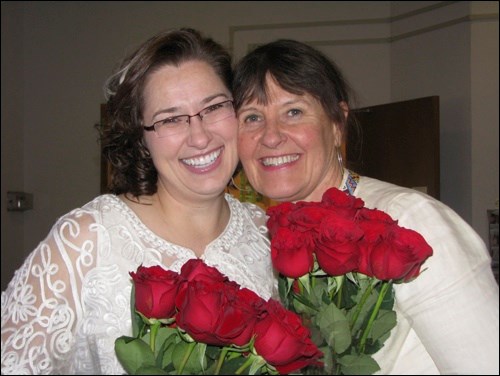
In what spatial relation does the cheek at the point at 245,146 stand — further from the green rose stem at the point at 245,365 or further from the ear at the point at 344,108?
the green rose stem at the point at 245,365

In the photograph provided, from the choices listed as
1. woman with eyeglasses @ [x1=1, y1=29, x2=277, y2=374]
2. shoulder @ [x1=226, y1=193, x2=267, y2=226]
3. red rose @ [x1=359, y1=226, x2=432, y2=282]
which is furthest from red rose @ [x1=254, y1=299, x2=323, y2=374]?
shoulder @ [x1=226, y1=193, x2=267, y2=226]

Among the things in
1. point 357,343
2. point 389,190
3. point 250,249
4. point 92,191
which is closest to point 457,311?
point 357,343

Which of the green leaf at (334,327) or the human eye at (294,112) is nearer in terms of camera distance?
the green leaf at (334,327)

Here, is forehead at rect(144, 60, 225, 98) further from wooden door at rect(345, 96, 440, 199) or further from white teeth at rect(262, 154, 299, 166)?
wooden door at rect(345, 96, 440, 199)

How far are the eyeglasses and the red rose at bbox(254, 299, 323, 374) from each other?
898mm

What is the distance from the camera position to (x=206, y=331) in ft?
1.81

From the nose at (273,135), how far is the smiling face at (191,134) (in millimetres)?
104

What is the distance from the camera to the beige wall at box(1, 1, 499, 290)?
13.9 ft

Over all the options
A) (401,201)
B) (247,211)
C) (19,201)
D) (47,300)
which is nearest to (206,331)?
(401,201)

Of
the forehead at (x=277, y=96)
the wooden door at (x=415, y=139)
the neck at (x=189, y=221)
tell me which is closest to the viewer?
the forehead at (x=277, y=96)

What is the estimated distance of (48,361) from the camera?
1.09 metres

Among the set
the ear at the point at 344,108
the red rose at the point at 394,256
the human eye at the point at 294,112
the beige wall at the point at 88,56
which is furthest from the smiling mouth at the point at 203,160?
the beige wall at the point at 88,56

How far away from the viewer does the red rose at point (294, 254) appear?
0.66 m

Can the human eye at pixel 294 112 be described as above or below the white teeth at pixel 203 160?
above
